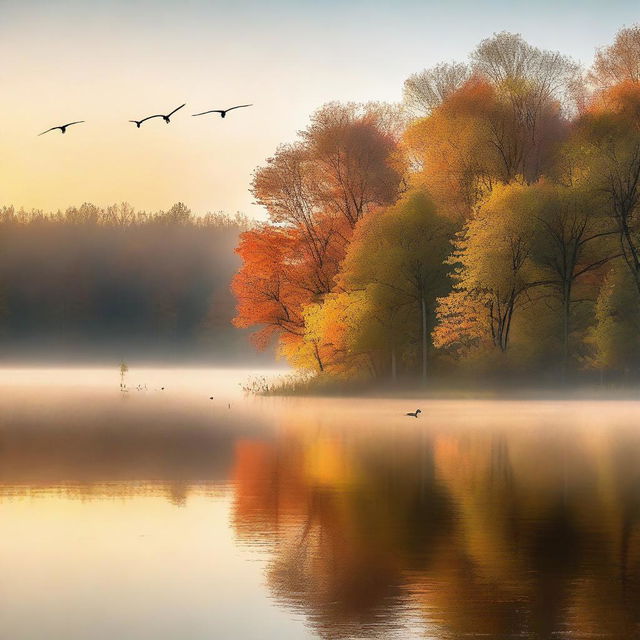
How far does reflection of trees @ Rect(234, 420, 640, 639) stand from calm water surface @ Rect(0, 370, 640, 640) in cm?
5

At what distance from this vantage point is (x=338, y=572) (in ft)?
45.5

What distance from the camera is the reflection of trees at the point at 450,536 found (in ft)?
39.0

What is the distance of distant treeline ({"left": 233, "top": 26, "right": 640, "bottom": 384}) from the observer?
5825cm

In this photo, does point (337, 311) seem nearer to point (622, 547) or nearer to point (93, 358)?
point (622, 547)

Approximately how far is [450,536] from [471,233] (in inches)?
1678

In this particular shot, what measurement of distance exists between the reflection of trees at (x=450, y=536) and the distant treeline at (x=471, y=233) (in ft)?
95.2

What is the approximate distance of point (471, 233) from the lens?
191 feet

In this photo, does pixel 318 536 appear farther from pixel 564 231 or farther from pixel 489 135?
pixel 489 135

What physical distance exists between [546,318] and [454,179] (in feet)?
28.9

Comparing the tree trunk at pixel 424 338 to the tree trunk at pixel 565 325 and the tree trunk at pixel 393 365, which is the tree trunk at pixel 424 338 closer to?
the tree trunk at pixel 393 365

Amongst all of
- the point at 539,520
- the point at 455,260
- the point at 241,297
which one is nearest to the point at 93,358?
the point at 241,297

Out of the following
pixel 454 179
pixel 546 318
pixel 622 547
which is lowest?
pixel 622 547

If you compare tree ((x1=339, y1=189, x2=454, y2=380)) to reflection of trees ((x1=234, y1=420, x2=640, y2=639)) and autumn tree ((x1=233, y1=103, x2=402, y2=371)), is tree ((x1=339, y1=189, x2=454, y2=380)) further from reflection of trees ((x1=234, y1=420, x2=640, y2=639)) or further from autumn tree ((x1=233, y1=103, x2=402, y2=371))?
reflection of trees ((x1=234, y1=420, x2=640, y2=639))

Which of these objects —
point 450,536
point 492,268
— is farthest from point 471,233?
point 450,536
